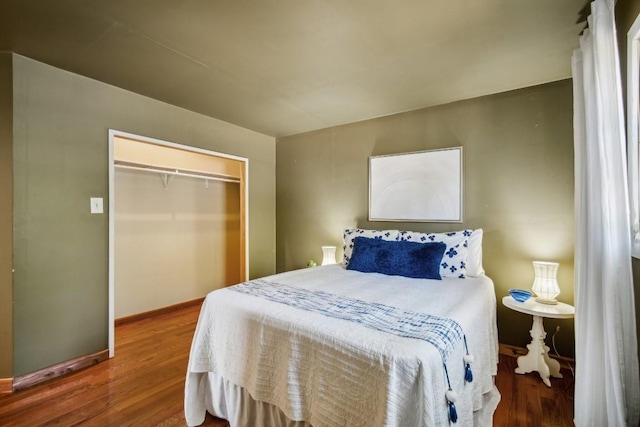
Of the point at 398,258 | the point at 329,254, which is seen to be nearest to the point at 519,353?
the point at 398,258

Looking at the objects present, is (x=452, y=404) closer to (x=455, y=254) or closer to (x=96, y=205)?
(x=455, y=254)

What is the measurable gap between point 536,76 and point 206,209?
394 cm

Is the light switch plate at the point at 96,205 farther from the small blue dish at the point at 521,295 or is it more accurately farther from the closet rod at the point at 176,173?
the small blue dish at the point at 521,295

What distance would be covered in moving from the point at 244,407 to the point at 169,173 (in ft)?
9.33

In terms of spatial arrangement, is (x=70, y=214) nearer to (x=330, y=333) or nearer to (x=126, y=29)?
(x=126, y=29)

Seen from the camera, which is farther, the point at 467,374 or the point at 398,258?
the point at 398,258

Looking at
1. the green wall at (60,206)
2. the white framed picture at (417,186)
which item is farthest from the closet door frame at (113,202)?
the white framed picture at (417,186)

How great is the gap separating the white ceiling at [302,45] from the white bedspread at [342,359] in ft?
5.38

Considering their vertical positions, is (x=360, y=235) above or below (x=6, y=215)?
below

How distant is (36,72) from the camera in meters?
2.18

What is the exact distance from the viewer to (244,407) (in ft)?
5.28

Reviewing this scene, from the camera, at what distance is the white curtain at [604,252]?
1304mm

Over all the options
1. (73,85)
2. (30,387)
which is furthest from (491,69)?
(30,387)

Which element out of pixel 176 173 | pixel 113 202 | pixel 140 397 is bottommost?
pixel 140 397
